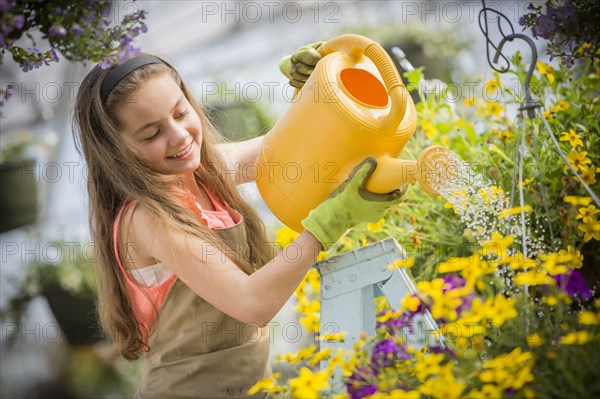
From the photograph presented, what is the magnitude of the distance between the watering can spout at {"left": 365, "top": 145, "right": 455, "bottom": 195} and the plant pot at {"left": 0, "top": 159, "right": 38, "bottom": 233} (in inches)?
101

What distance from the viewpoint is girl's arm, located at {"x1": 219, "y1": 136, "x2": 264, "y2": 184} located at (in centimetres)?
155

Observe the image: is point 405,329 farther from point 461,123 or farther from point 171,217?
point 461,123

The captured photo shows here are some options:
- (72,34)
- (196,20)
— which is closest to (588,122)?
(72,34)

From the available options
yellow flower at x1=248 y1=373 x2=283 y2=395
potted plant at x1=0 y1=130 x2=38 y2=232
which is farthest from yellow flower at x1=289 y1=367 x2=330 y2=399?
potted plant at x1=0 y1=130 x2=38 y2=232

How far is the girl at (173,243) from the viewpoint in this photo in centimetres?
114

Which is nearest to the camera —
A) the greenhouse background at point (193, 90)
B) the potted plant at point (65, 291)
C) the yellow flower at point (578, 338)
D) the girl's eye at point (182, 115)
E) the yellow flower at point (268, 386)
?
the yellow flower at point (578, 338)

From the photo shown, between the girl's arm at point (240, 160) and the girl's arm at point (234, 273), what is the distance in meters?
0.34

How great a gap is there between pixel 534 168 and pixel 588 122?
0.14 meters

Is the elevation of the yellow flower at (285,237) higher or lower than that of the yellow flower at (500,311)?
lower

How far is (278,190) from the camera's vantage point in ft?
4.00

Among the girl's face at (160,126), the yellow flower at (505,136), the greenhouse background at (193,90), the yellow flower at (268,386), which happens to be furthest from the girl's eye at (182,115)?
the greenhouse background at (193,90)

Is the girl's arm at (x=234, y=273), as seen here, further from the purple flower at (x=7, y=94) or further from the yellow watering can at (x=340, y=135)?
the purple flower at (x=7, y=94)

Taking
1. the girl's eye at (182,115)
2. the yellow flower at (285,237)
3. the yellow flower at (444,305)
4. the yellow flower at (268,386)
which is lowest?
the yellow flower at (285,237)

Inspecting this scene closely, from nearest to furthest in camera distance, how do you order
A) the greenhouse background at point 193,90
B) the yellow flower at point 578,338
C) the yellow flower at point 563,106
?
the yellow flower at point 578,338 → the yellow flower at point 563,106 → the greenhouse background at point 193,90
